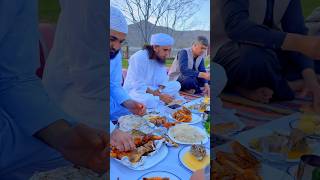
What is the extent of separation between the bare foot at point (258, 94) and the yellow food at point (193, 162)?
40 centimetres

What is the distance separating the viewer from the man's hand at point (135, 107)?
1.70 metres

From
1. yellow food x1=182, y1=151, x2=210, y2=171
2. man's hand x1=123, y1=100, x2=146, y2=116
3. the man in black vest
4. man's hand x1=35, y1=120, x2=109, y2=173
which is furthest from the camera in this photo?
man's hand x1=123, y1=100, x2=146, y2=116

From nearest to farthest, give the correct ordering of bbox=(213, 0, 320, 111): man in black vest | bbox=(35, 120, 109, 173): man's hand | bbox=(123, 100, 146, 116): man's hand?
1. bbox=(213, 0, 320, 111): man in black vest
2. bbox=(35, 120, 109, 173): man's hand
3. bbox=(123, 100, 146, 116): man's hand

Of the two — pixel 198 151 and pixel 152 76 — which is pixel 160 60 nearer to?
pixel 152 76

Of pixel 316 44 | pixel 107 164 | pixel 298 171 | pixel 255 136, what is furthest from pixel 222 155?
pixel 316 44

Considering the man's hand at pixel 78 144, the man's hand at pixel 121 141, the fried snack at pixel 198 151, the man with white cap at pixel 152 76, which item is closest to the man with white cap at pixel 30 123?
the man's hand at pixel 78 144

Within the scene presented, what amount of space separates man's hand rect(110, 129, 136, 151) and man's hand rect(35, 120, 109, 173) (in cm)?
17

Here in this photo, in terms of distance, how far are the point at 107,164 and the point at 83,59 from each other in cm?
53

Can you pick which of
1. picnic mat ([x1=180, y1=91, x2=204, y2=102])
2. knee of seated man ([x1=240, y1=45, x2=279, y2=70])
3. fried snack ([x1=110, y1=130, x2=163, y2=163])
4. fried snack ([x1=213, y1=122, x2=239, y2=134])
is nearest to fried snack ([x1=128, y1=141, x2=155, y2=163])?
fried snack ([x1=110, y1=130, x2=163, y2=163])

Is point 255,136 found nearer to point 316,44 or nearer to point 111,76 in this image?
point 316,44

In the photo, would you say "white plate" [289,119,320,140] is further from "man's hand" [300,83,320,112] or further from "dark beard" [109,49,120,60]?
"dark beard" [109,49,120,60]

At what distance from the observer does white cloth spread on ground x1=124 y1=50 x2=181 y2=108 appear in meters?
1.71

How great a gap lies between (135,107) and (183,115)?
0.98 feet

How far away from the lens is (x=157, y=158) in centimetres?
171
